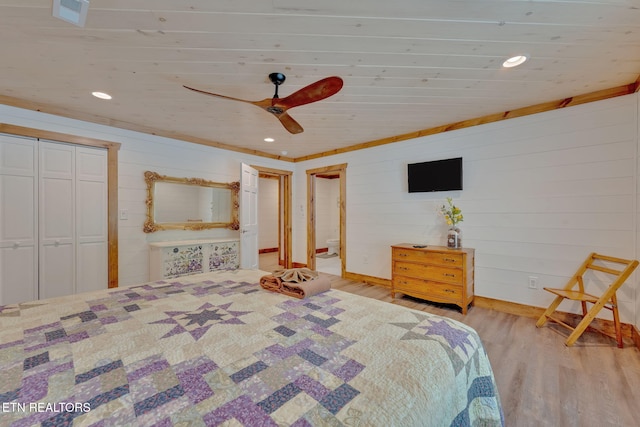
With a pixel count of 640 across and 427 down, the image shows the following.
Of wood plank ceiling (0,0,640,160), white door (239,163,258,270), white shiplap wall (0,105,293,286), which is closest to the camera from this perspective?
wood plank ceiling (0,0,640,160)

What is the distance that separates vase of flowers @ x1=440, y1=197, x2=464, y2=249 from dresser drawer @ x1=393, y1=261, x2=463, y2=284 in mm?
355

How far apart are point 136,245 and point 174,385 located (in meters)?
3.28

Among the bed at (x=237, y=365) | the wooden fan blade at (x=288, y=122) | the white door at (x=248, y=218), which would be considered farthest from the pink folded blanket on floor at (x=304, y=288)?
the white door at (x=248, y=218)

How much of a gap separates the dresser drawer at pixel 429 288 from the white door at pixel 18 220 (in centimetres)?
425

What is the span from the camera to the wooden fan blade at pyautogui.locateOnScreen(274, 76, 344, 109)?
68.2 inches

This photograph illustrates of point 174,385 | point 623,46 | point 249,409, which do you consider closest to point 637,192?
point 623,46

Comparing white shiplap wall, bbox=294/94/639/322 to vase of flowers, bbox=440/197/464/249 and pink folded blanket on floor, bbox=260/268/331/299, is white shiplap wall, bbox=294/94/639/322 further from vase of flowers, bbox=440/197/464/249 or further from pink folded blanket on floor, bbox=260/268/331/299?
pink folded blanket on floor, bbox=260/268/331/299

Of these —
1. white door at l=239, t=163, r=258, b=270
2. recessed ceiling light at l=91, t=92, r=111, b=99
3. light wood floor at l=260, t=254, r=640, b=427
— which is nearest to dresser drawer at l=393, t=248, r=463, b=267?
light wood floor at l=260, t=254, r=640, b=427

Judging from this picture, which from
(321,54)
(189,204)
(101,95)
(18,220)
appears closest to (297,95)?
(321,54)

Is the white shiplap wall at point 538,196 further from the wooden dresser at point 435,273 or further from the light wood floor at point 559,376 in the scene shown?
the light wood floor at point 559,376

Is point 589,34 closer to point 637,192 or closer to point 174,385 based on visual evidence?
point 637,192

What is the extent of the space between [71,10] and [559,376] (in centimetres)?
394

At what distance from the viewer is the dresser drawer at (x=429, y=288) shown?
305 centimetres

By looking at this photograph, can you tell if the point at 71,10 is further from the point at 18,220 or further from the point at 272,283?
the point at 18,220
